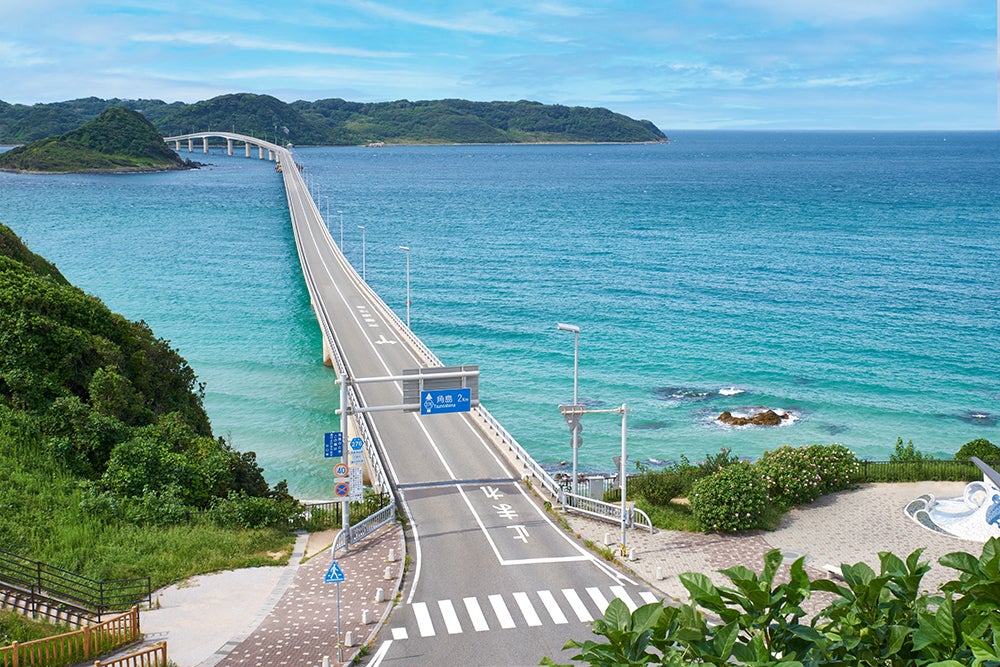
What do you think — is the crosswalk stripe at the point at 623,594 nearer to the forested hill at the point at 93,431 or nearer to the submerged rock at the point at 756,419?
the forested hill at the point at 93,431

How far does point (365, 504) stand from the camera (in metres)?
35.2

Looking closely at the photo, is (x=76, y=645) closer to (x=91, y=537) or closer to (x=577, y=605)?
(x=91, y=537)

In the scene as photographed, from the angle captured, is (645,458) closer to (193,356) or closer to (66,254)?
(193,356)

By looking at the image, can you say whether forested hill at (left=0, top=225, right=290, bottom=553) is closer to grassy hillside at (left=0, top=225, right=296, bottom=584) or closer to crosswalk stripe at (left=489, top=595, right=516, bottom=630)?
grassy hillside at (left=0, top=225, right=296, bottom=584)

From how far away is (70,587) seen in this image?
1012 inches

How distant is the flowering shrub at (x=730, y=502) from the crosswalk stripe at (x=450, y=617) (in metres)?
10.3

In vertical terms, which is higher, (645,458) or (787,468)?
(787,468)

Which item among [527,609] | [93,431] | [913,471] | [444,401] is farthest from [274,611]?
[913,471]

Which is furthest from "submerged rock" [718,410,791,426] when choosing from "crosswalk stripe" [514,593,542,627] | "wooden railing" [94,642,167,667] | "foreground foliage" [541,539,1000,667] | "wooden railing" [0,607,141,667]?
"foreground foliage" [541,539,1000,667]

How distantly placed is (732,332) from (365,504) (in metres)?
46.1

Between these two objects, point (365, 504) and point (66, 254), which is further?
point (66, 254)

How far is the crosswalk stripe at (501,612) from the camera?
2548cm

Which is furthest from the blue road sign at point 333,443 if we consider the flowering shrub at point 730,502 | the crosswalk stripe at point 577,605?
the flowering shrub at point 730,502

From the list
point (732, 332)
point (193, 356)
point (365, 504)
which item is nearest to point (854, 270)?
point (732, 332)
